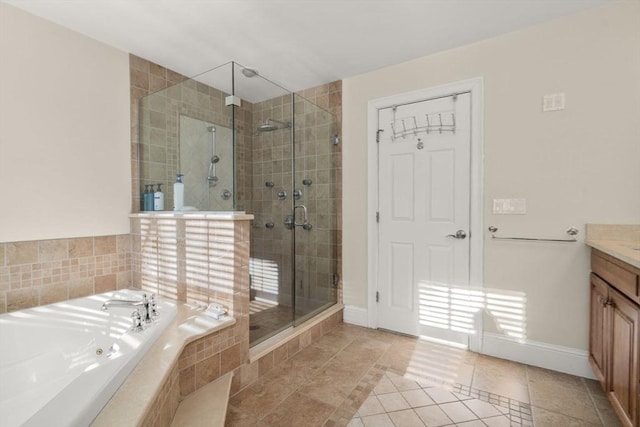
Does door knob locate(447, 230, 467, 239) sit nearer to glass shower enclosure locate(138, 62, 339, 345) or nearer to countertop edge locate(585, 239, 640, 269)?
countertop edge locate(585, 239, 640, 269)

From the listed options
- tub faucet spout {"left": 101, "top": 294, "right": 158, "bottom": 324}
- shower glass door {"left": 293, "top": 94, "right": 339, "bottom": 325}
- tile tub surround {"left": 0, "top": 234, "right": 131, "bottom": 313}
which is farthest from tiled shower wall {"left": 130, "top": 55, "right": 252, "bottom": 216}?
tub faucet spout {"left": 101, "top": 294, "right": 158, "bottom": 324}

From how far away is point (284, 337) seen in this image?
223cm

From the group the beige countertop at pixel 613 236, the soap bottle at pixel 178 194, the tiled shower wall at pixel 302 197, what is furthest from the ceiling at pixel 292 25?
the beige countertop at pixel 613 236

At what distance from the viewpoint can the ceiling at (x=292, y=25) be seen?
6.14ft

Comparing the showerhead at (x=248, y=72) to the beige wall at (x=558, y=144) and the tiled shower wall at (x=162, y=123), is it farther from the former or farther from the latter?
the beige wall at (x=558, y=144)

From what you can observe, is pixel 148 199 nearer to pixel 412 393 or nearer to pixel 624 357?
pixel 412 393

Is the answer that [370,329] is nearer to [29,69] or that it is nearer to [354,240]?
[354,240]

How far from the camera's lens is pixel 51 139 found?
2014mm

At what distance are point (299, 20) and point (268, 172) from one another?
1.16 meters

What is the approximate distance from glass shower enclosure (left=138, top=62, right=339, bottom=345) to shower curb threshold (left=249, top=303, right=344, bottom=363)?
0.16 ft

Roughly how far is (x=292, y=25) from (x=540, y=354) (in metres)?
2.92

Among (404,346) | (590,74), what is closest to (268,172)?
Answer: (404,346)

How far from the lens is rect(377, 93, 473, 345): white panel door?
2.40 meters

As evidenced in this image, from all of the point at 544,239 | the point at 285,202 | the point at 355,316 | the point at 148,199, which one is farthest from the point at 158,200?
the point at 544,239
